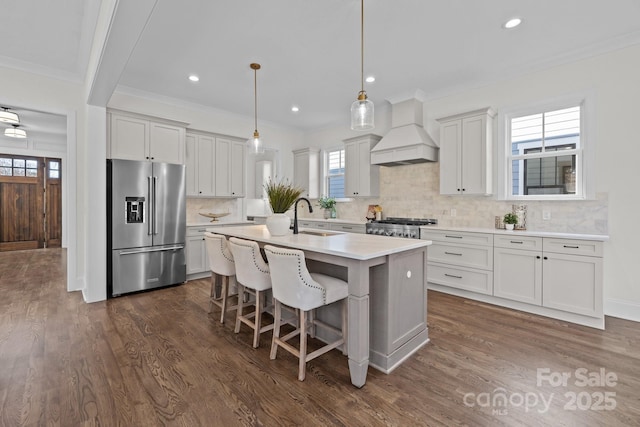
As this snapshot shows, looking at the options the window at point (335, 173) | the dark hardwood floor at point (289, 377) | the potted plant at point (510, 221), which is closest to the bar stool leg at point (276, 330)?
the dark hardwood floor at point (289, 377)

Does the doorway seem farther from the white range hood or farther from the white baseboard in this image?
the white baseboard

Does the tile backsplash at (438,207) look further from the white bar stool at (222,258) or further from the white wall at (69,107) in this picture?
the white bar stool at (222,258)

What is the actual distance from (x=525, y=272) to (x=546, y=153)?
61.4 inches

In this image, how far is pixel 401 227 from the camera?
14.4 feet

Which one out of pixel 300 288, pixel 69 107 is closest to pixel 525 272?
pixel 300 288

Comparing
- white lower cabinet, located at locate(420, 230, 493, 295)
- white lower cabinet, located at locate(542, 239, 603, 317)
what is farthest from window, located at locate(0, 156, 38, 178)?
white lower cabinet, located at locate(542, 239, 603, 317)

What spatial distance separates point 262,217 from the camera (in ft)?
20.1

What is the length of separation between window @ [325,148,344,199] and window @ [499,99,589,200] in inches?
121

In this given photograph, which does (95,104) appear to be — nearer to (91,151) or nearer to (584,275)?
(91,151)

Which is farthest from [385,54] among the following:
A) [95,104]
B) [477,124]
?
[95,104]

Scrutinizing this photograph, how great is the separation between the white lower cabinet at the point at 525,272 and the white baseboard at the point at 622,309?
517 millimetres

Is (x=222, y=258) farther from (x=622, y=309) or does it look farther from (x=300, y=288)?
(x=622, y=309)

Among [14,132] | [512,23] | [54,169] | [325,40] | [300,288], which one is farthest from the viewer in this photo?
[54,169]

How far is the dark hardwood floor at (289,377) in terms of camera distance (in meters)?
1.76
